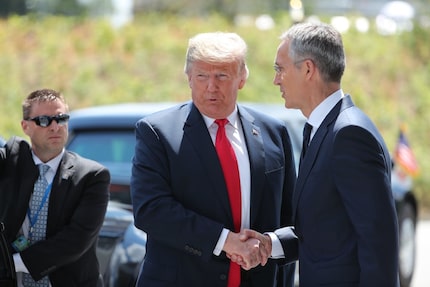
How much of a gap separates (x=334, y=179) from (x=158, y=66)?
55.1ft

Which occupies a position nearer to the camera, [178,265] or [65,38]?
[178,265]

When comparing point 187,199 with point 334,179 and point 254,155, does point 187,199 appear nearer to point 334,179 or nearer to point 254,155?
point 254,155

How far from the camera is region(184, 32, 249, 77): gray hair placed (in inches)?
170

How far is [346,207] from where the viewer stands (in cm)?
367

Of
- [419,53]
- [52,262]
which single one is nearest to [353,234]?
[52,262]

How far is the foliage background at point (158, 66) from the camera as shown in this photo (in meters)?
18.7

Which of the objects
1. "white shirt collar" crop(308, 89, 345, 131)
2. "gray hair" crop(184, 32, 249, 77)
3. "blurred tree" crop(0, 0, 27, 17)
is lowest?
"blurred tree" crop(0, 0, 27, 17)

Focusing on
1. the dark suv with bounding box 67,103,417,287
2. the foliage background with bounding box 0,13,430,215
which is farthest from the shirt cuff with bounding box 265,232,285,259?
the foliage background with bounding box 0,13,430,215

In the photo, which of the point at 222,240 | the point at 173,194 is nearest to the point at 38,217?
the point at 173,194

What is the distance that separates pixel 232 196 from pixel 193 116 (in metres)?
0.42

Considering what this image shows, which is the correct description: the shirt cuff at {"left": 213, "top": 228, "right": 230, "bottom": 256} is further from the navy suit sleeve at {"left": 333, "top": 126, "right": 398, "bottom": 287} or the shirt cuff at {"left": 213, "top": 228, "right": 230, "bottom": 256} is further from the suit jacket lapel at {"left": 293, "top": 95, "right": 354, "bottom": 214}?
the navy suit sleeve at {"left": 333, "top": 126, "right": 398, "bottom": 287}

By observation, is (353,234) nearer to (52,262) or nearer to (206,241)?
(206,241)

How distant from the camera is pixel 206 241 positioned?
4148 mm

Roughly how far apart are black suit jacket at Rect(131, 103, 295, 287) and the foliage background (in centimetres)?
1255
